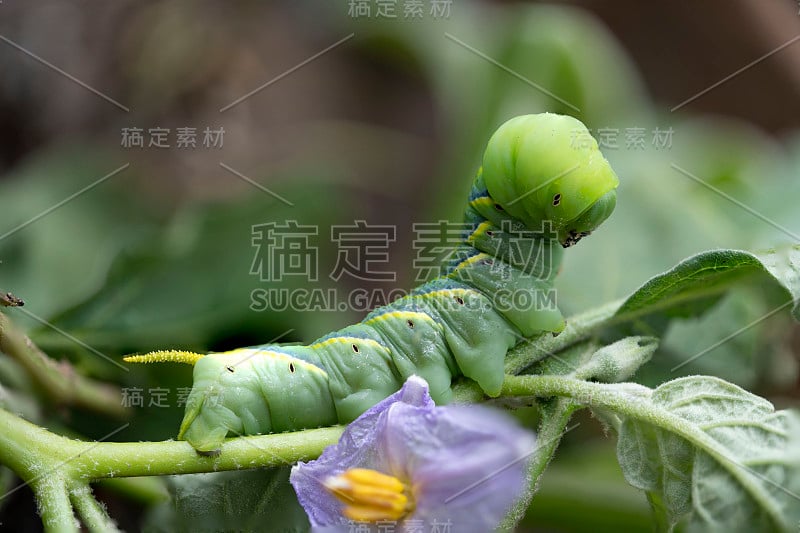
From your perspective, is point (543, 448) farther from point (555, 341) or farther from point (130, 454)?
point (130, 454)

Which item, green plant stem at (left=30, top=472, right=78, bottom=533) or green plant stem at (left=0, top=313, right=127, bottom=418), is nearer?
green plant stem at (left=30, top=472, right=78, bottom=533)

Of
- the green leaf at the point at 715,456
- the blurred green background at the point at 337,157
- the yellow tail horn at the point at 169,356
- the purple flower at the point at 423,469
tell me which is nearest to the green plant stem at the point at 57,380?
the blurred green background at the point at 337,157

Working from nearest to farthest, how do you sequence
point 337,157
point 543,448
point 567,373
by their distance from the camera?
point 543,448, point 567,373, point 337,157

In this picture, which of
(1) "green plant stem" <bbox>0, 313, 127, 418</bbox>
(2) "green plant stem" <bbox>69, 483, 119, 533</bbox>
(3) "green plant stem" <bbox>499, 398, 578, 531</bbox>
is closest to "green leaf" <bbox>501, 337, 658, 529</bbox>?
(3) "green plant stem" <bbox>499, 398, 578, 531</bbox>

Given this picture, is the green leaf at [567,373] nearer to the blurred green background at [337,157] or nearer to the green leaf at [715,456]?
the green leaf at [715,456]

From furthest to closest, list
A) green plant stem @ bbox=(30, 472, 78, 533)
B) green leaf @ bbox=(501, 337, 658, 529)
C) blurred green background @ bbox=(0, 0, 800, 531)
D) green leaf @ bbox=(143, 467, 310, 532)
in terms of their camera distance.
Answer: blurred green background @ bbox=(0, 0, 800, 531) < green leaf @ bbox=(143, 467, 310, 532) < green leaf @ bbox=(501, 337, 658, 529) < green plant stem @ bbox=(30, 472, 78, 533)

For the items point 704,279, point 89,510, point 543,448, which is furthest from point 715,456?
point 89,510

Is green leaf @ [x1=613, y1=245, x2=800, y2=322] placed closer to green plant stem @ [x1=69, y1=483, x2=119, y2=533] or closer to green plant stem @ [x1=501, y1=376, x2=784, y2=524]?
green plant stem @ [x1=501, y1=376, x2=784, y2=524]

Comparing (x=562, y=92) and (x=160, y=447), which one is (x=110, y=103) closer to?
(x=562, y=92)
